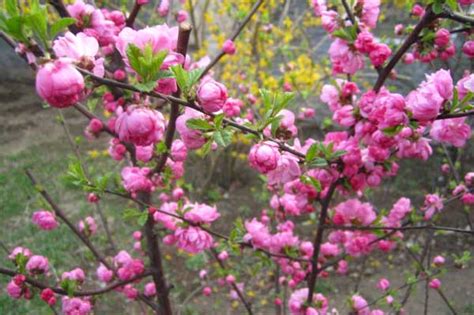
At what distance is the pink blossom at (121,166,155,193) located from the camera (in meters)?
1.39

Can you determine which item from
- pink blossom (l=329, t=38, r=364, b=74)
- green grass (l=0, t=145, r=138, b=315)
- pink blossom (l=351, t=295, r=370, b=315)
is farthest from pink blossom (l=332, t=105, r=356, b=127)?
green grass (l=0, t=145, r=138, b=315)

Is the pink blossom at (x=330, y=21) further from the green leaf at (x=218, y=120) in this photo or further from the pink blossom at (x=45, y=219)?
the pink blossom at (x=45, y=219)

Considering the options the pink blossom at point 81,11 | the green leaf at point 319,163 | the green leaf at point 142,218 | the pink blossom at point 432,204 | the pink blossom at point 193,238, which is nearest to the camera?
the green leaf at point 319,163

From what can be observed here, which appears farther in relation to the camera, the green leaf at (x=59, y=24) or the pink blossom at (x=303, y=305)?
the pink blossom at (x=303, y=305)

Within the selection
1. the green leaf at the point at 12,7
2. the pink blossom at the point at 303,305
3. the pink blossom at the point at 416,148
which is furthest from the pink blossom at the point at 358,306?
the green leaf at the point at 12,7

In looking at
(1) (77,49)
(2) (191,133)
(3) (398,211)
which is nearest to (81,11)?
(1) (77,49)

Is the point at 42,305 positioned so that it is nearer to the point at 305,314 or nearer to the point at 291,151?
the point at 305,314

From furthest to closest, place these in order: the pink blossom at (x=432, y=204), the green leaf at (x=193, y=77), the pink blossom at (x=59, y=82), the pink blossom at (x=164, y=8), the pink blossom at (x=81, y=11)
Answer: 1. the pink blossom at (x=164, y=8)
2. the pink blossom at (x=432, y=204)
3. the pink blossom at (x=81, y=11)
4. the green leaf at (x=193, y=77)
5. the pink blossom at (x=59, y=82)

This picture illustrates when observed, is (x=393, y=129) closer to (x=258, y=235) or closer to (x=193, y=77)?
(x=193, y=77)

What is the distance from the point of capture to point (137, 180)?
1.39 m

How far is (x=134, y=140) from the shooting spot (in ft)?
2.39

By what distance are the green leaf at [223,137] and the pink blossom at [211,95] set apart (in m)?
0.05

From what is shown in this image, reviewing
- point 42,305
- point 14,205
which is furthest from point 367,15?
point 14,205

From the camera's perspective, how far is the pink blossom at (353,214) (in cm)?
152
